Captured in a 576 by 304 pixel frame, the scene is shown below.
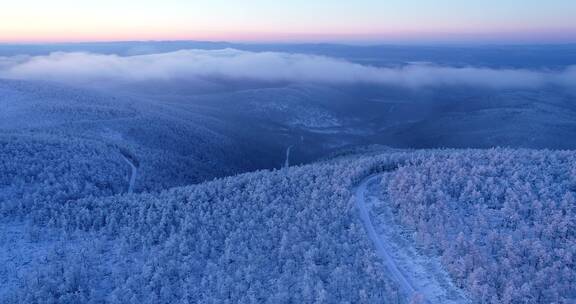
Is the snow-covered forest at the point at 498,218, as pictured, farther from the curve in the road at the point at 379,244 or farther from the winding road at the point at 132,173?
the winding road at the point at 132,173

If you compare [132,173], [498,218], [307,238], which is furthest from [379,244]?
[132,173]

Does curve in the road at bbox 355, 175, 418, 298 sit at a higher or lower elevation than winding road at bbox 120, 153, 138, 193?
higher

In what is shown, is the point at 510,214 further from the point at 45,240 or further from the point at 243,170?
the point at 243,170

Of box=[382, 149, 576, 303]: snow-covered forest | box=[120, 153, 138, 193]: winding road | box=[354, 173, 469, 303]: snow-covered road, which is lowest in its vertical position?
box=[120, 153, 138, 193]: winding road

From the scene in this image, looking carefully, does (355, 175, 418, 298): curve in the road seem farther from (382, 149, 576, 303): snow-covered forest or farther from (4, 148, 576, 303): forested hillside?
(382, 149, 576, 303): snow-covered forest

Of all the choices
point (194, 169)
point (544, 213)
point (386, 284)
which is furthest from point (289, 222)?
point (194, 169)

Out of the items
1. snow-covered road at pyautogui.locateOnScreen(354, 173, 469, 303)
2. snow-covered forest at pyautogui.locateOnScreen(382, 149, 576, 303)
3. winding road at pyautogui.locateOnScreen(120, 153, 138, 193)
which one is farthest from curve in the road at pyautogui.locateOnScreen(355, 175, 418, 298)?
winding road at pyautogui.locateOnScreen(120, 153, 138, 193)

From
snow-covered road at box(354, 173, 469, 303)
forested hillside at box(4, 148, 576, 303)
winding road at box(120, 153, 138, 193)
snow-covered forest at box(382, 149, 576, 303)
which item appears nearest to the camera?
snow-covered forest at box(382, 149, 576, 303)

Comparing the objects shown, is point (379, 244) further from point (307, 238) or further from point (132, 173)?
point (132, 173)
